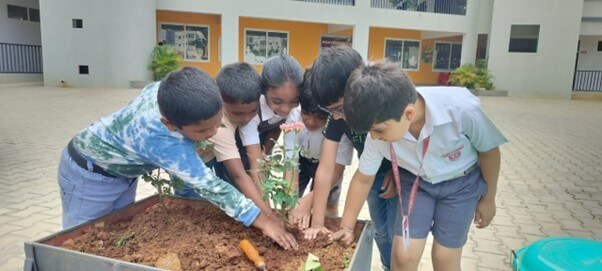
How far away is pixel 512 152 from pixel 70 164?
21.3ft

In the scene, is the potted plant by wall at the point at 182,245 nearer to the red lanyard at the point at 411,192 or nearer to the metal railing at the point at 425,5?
the red lanyard at the point at 411,192

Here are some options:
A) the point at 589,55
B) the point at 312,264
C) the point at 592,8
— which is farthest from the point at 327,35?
the point at 312,264

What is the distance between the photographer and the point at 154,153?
147 cm

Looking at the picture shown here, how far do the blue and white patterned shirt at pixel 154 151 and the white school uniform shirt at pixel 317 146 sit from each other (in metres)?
0.67

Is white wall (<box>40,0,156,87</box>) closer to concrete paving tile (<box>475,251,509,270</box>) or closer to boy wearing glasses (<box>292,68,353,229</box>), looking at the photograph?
boy wearing glasses (<box>292,68,353,229</box>)

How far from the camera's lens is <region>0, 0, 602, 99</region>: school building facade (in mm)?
14148

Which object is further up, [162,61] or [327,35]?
[327,35]

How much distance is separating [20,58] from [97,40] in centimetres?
425

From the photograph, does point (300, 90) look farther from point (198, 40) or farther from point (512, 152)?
point (198, 40)

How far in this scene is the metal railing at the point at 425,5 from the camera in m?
18.9

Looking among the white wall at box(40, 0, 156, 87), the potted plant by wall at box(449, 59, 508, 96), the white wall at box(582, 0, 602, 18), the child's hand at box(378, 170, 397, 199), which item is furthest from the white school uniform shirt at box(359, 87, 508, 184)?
the white wall at box(582, 0, 602, 18)

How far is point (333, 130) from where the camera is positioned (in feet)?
6.50

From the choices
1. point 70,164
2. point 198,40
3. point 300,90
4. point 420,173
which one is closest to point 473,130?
point 420,173

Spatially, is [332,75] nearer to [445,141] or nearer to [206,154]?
[445,141]
